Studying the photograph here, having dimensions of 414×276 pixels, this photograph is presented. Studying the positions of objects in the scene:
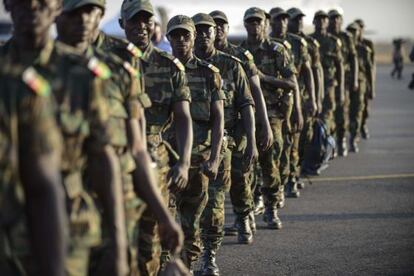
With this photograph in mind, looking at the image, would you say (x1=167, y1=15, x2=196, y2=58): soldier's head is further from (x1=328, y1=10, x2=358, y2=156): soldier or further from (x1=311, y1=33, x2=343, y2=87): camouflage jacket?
(x1=328, y1=10, x2=358, y2=156): soldier

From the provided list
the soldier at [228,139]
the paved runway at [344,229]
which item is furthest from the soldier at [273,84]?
the soldier at [228,139]

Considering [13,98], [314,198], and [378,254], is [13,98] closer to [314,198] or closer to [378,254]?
[378,254]

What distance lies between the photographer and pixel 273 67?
35.9 ft

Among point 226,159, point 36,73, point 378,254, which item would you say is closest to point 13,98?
point 36,73

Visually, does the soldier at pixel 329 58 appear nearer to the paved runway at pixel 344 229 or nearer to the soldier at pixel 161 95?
the paved runway at pixel 344 229

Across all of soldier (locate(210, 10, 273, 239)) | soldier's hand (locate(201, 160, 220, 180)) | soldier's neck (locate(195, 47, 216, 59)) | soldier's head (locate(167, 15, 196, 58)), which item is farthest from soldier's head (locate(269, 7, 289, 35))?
soldier's hand (locate(201, 160, 220, 180))

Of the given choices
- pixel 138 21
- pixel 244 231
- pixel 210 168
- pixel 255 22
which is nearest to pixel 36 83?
pixel 138 21

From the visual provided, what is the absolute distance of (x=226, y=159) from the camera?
8.44m

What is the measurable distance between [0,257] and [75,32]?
141 cm

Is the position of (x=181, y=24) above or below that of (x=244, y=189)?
above

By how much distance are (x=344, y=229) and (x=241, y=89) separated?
2045 millimetres

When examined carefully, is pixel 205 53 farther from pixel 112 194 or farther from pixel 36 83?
pixel 36 83

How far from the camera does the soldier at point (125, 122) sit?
4.68 m

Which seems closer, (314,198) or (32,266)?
(32,266)
